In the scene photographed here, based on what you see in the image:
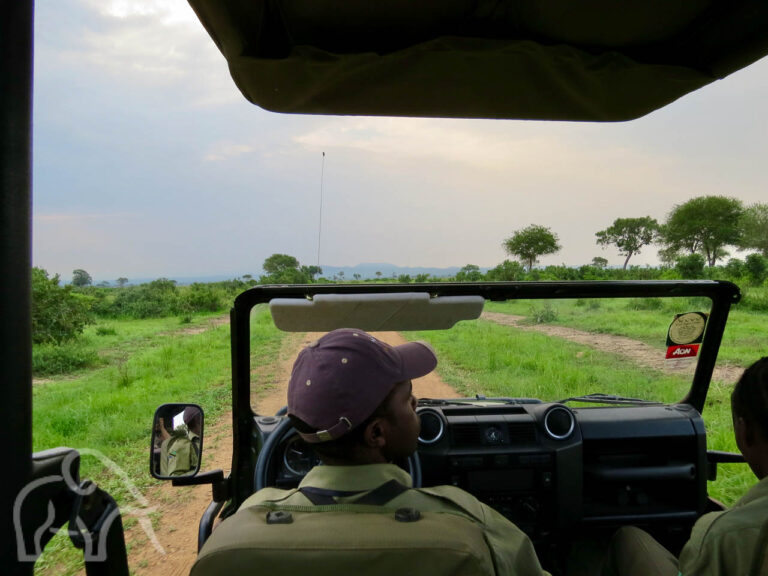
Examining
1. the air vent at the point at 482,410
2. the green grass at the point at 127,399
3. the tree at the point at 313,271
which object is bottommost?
the green grass at the point at 127,399

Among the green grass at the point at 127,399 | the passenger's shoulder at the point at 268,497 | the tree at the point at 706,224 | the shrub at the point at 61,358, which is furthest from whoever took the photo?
the tree at the point at 706,224

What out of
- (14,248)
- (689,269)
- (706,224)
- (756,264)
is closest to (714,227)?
(706,224)

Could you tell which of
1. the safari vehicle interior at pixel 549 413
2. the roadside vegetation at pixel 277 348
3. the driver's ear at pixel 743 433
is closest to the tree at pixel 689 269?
the roadside vegetation at pixel 277 348

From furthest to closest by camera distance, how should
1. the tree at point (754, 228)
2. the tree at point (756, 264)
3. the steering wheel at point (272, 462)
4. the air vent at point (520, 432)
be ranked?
the tree at point (754, 228) < the tree at point (756, 264) < the air vent at point (520, 432) < the steering wheel at point (272, 462)

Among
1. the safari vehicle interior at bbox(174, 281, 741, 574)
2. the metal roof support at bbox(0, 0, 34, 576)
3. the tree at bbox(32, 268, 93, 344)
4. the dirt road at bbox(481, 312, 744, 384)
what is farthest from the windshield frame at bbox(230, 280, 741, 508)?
the tree at bbox(32, 268, 93, 344)

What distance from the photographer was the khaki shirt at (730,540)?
1.30 meters

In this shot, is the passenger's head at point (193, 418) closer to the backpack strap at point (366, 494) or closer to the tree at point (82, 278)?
the backpack strap at point (366, 494)

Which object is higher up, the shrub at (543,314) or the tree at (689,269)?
the tree at (689,269)

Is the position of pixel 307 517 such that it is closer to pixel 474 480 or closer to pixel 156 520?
pixel 474 480

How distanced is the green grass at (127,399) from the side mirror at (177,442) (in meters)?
0.39

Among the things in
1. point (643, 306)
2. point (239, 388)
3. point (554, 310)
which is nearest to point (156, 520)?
point (239, 388)

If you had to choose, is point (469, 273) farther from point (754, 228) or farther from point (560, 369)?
point (754, 228)

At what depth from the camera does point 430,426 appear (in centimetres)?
251

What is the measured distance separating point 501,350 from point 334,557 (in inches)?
87.8
